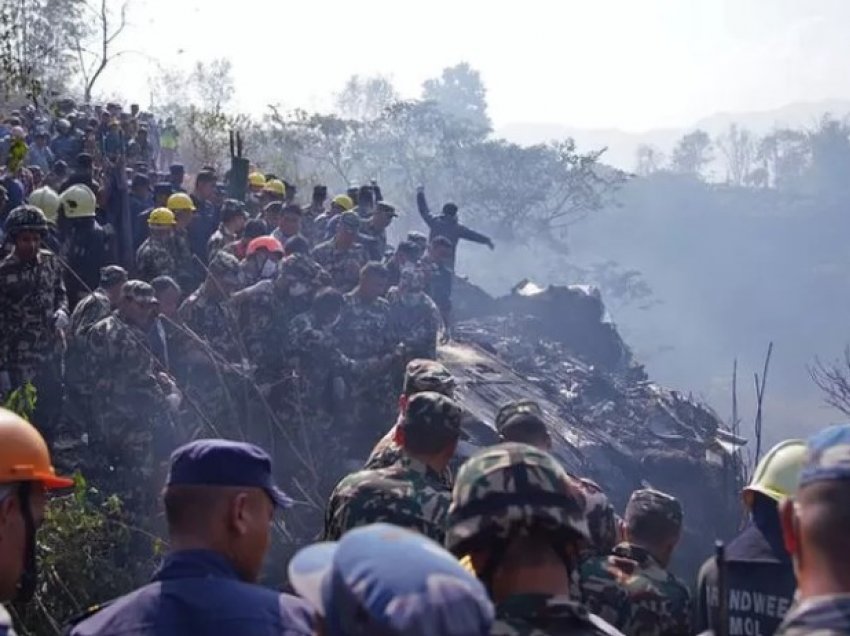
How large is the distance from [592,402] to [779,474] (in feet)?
42.9

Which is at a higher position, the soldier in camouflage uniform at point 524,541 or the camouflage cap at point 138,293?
the camouflage cap at point 138,293

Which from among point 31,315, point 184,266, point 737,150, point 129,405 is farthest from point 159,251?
point 737,150

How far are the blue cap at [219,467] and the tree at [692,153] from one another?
255 feet

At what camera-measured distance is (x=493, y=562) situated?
7.70 feet

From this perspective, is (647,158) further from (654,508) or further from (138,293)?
(654,508)

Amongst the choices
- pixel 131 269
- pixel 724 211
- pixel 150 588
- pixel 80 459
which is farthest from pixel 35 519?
pixel 724 211

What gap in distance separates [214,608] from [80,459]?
218 inches

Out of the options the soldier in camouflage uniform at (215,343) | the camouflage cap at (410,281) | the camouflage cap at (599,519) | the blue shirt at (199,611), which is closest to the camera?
the blue shirt at (199,611)

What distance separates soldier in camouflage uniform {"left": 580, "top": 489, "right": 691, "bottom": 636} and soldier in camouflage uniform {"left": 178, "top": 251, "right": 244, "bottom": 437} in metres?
4.74

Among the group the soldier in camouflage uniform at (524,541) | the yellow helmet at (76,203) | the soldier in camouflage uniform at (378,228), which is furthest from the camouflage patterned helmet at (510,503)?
the soldier in camouflage uniform at (378,228)

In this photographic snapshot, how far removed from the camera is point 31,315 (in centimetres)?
764

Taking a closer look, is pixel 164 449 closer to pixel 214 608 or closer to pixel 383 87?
pixel 214 608

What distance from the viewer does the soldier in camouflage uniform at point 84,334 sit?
7.12m

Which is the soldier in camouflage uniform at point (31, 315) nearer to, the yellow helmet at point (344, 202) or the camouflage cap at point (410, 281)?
the camouflage cap at point (410, 281)
